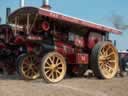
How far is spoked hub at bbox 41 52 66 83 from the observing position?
12.6 meters

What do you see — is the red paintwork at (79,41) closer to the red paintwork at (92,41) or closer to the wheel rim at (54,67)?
the red paintwork at (92,41)

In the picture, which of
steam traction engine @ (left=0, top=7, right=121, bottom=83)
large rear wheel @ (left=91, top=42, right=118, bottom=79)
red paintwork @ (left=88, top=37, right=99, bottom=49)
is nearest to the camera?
steam traction engine @ (left=0, top=7, right=121, bottom=83)

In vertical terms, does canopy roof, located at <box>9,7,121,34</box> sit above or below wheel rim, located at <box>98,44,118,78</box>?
above

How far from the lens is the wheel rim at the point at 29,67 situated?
1434 cm

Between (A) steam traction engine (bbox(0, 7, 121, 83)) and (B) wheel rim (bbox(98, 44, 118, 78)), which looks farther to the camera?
(B) wheel rim (bbox(98, 44, 118, 78))

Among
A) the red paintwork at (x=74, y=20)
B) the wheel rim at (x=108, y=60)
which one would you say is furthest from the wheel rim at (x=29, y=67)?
the wheel rim at (x=108, y=60)

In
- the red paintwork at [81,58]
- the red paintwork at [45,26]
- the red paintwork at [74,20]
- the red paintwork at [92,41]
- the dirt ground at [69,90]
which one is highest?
the red paintwork at [74,20]

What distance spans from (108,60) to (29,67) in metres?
2.84

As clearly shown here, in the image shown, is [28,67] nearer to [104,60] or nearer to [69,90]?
[104,60]

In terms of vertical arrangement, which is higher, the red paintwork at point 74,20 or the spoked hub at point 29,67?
the red paintwork at point 74,20

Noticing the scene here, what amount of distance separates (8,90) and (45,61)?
2.35 m

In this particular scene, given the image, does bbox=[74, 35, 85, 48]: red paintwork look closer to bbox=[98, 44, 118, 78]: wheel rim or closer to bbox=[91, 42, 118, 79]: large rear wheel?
bbox=[91, 42, 118, 79]: large rear wheel

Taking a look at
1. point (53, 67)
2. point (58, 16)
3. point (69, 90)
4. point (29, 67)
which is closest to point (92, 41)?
point (29, 67)

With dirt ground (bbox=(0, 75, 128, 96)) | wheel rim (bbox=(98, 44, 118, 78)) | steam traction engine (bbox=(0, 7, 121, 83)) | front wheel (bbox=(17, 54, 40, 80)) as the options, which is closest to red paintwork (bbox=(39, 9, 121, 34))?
steam traction engine (bbox=(0, 7, 121, 83))
